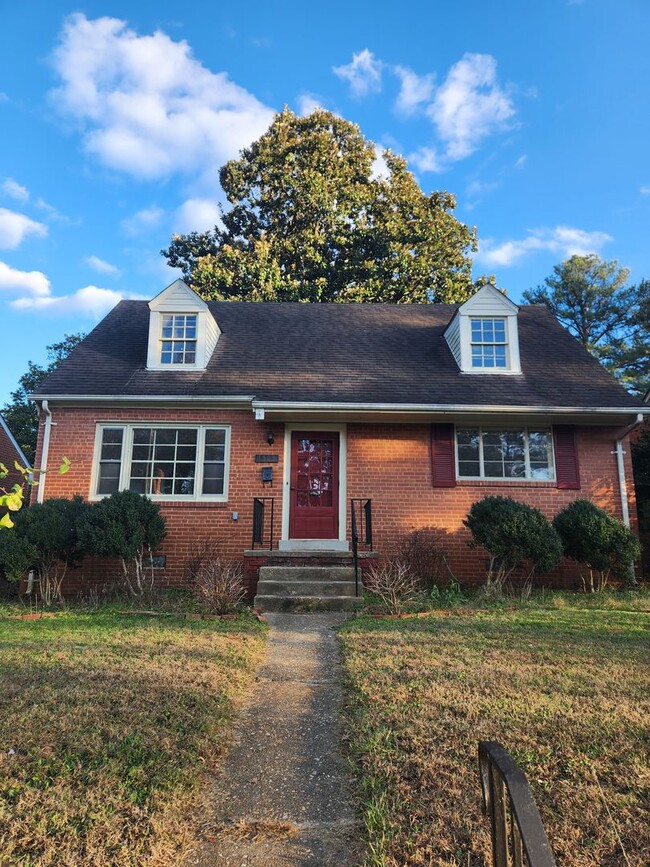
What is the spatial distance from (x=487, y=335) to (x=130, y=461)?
7.61m

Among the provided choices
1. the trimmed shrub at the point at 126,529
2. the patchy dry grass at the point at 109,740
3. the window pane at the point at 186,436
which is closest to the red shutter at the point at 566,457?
the window pane at the point at 186,436

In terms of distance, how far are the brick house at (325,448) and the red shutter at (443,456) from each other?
26mm

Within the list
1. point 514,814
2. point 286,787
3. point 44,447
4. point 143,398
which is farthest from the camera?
point 44,447

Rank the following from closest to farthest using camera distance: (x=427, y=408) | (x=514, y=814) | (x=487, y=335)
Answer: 1. (x=514, y=814)
2. (x=427, y=408)
3. (x=487, y=335)

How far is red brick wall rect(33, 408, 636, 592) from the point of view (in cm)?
945

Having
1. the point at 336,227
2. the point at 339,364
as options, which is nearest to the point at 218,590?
the point at 339,364

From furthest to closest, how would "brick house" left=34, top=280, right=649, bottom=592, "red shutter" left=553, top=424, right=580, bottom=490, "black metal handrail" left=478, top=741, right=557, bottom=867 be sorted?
"red shutter" left=553, top=424, right=580, bottom=490, "brick house" left=34, top=280, right=649, bottom=592, "black metal handrail" left=478, top=741, right=557, bottom=867

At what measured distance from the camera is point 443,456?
9.81 meters

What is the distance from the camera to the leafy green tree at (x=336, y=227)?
22047mm

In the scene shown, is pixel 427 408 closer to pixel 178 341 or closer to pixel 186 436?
pixel 186 436

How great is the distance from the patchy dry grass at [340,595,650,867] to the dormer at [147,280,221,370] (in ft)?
23.2

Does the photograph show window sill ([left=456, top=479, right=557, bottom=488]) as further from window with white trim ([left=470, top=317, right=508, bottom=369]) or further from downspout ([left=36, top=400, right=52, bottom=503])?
downspout ([left=36, top=400, right=52, bottom=503])

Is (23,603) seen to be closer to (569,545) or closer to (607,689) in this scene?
(607,689)

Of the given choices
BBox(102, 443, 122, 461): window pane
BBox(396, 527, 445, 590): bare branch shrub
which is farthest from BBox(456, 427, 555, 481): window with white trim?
BBox(102, 443, 122, 461): window pane
